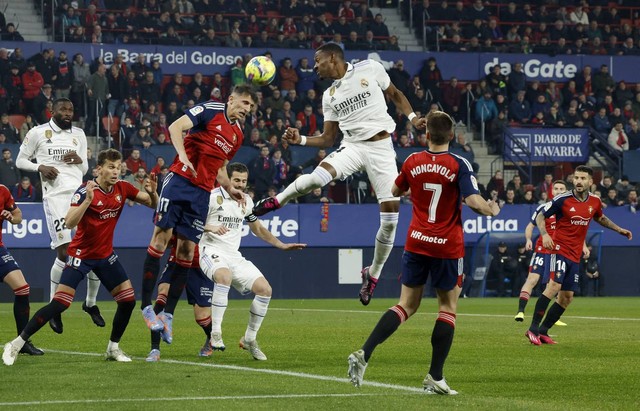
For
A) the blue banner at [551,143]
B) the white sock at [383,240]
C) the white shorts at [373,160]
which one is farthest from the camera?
the blue banner at [551,143]

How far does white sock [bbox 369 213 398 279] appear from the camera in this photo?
13.6 m

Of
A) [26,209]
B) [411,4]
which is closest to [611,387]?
[26,209]

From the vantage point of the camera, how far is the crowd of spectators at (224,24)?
33.8m

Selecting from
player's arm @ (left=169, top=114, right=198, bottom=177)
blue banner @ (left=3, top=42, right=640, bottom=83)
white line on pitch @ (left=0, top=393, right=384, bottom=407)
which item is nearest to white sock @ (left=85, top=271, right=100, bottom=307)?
player's arm @ (left=169, top=114, right=198, bottom=177)

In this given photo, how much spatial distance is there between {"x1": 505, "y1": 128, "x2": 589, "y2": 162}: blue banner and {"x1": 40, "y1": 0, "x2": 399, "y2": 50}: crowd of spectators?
15.9 feet

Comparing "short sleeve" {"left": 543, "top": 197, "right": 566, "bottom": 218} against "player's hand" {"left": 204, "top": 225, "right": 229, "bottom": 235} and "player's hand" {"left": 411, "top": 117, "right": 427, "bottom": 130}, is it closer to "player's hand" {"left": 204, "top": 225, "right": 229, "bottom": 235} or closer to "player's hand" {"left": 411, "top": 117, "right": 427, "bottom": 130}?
"player's hand" {"left": 411, "top": 117, "right": 427, "bottom": 130}

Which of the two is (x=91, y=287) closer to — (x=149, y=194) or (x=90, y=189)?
(x=149, y=194)

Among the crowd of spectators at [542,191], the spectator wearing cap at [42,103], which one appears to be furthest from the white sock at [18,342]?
the crowd of spectators at [542,191]

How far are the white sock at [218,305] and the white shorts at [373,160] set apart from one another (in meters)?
1.89

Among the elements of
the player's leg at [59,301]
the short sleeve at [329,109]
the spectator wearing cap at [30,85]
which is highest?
the spectator wearing cap at [30,85]

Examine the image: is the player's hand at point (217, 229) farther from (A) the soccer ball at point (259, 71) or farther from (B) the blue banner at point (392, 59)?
(B) the blue banner at point (392, 59)

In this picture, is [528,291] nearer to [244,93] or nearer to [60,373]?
[244,93]

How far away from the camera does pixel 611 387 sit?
1021 centimetres

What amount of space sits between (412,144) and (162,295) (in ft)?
70.4
